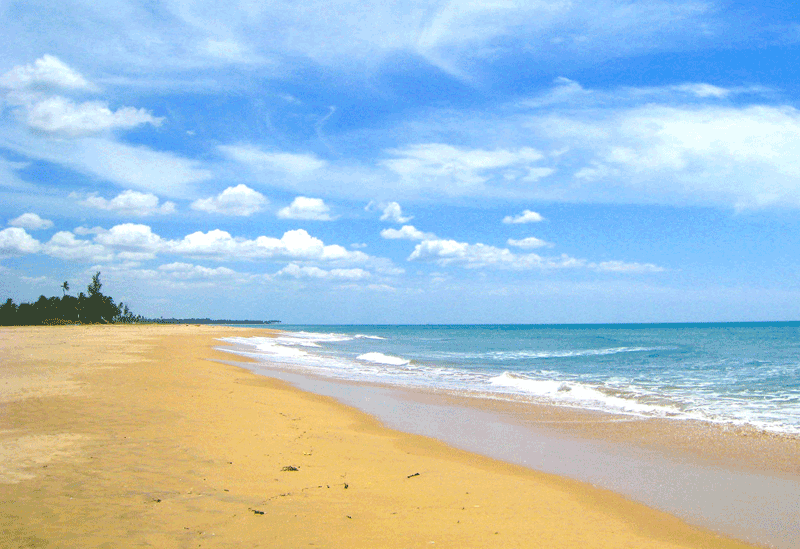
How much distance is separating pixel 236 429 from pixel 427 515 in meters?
5.24

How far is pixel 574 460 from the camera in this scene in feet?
29.7

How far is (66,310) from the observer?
94812 mm

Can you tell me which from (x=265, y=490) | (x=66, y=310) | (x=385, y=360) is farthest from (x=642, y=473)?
(x=66, y=310)

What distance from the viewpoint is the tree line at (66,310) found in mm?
85312

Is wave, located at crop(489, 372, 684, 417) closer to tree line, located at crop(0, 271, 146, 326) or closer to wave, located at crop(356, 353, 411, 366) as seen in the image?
wave, located at crop(356, 353, 411, 366)

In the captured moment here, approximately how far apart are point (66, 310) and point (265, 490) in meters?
107

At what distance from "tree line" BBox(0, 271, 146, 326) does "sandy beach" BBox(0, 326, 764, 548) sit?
93.2m

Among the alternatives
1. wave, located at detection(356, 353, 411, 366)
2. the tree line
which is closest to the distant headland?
the tree line

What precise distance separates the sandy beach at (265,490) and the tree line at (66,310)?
93.2 m

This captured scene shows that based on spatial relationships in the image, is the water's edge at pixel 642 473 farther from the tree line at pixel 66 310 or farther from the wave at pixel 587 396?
the tree line at pixel 66 310

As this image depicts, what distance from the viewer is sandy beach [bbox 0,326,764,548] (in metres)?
5.09

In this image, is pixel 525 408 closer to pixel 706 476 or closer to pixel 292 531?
pixel 706 476

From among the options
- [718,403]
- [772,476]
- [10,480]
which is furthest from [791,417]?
[10,480]

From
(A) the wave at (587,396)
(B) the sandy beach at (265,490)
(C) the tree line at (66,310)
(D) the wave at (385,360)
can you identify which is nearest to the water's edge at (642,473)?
Result: (B) the sandy beach at (265,490)
